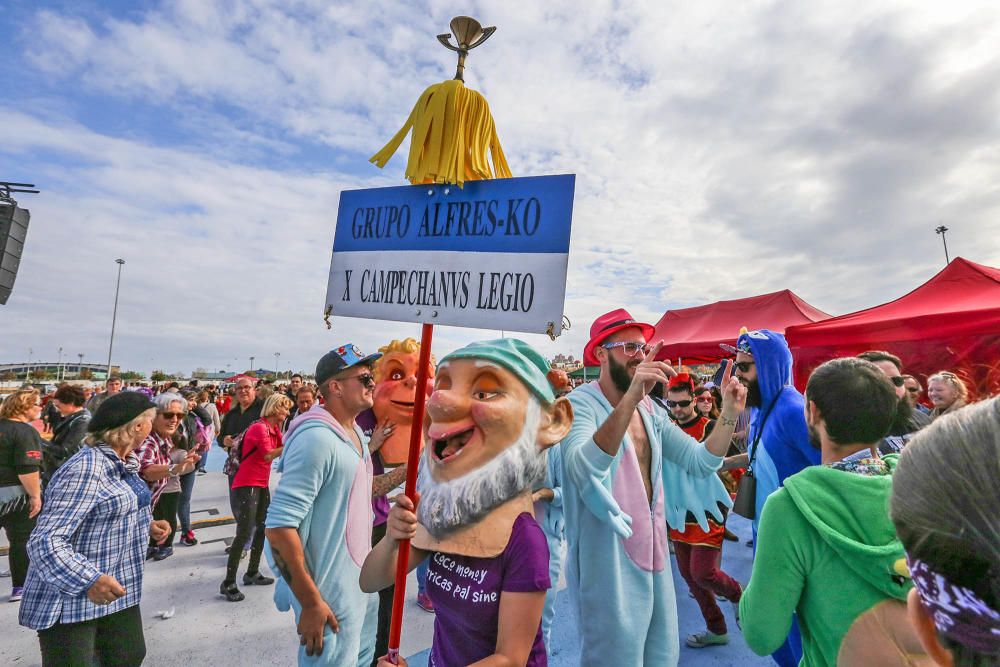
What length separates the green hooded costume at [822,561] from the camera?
116 cm

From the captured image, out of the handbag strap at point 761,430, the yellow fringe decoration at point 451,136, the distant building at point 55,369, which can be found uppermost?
the yellow fringe decoration at point 451,136

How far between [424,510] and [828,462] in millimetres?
1217

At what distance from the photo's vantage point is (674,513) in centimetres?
243

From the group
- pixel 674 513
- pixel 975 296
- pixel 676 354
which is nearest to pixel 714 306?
pixel 676 354

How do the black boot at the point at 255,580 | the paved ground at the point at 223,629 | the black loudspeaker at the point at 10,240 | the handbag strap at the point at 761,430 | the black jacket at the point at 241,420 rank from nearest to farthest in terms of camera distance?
the handbag strap at the point at 761,430, the paved ground at the point at 223,629, the black boot at the point at 255,580, the black jacket at the point at 241,420, the black loudspeaker at the point at 10,240

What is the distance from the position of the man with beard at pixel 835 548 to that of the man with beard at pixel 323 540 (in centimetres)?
152

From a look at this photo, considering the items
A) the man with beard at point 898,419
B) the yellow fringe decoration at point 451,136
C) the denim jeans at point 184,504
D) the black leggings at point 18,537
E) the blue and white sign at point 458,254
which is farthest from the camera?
the denim jeans at point 184,504

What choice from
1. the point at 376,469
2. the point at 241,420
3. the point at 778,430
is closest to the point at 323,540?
the point at 376,469

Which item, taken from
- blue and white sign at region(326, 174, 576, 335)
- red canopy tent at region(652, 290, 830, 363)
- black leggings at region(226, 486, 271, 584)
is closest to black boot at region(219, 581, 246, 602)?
black leggings at region(226, 486, 271, 584)

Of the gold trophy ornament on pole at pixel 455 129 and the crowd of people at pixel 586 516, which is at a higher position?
the gold trophy ornament on pole at pixel 455 129

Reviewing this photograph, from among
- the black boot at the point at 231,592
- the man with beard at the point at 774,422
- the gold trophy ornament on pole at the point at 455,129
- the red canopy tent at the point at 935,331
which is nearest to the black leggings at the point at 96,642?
the black boot at the point at 231,592

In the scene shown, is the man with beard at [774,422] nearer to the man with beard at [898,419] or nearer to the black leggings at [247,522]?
the man with beard at [898,419]

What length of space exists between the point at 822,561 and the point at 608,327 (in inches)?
51.0

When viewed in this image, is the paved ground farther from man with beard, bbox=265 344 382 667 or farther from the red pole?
the red pole
